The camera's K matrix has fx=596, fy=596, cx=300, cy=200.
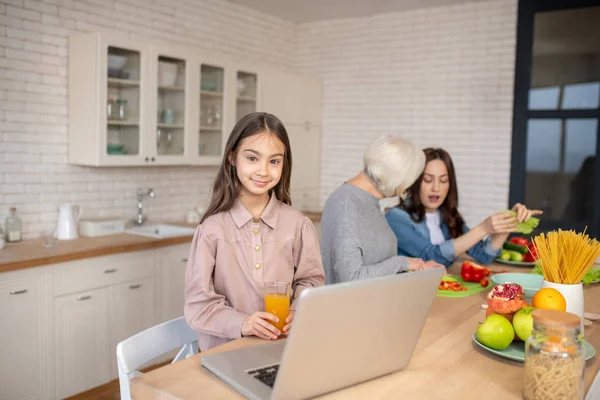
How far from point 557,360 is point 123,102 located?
3436mm

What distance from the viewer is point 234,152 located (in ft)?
6.46

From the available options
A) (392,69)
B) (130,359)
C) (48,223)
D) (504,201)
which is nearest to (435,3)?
(392,69)

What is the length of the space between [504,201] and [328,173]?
1775 millimetres

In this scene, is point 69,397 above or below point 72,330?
below

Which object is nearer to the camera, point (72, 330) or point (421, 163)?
point (421, 163)

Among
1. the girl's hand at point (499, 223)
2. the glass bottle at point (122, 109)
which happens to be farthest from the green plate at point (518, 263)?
the glass bottle at point (122, 109)

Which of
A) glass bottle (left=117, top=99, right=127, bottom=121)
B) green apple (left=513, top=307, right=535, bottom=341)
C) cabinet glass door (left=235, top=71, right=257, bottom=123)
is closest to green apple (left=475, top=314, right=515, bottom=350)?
green apple (left=513, top=307, right=535, bottom=341)

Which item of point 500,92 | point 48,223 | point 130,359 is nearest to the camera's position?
point 130,359

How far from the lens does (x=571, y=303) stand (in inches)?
66.2

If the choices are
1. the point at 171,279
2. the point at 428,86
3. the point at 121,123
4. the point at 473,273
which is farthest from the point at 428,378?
the point at 428,86

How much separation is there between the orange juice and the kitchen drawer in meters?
2.11

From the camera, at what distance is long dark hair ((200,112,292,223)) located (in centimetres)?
192

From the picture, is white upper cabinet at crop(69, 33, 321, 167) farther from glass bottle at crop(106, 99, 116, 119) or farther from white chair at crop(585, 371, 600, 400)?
white chair at crop(585, 371, 600, 400)

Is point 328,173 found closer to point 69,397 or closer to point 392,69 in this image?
point 392,69
